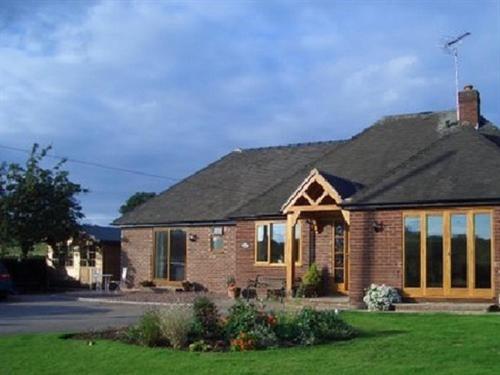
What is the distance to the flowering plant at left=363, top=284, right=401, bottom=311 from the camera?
21.7 meters

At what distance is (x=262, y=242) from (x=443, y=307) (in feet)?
29.0

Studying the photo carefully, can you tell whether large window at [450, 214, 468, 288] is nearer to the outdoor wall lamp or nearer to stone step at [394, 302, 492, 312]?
stone step at [394, 302, 492, 312]

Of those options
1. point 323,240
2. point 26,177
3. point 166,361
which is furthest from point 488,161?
point 26,177

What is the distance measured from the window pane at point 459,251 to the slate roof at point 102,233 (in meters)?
22.1

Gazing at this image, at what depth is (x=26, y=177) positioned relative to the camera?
39000 millimetres

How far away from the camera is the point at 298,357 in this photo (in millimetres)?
12266

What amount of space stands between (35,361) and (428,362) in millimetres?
6126

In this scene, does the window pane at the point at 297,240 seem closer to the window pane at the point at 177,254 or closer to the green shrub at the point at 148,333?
the window pane at the point at 177,254

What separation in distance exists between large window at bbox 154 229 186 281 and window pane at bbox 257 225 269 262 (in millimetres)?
4778

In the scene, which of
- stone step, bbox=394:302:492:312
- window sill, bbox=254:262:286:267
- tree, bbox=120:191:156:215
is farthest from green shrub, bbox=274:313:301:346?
tree, bbox=120:191:156:215

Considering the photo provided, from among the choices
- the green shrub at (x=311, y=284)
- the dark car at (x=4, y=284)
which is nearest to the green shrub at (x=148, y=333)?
the green shrub at (x=311, y=284)

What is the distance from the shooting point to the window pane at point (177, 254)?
3206 centimetres

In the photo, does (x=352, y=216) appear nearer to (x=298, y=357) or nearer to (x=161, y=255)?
(x=298, y=357)

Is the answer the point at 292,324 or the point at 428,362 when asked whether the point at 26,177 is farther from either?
the point at 428,362
